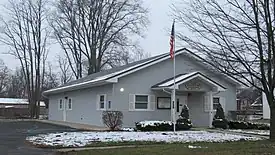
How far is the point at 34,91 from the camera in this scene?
54.0 m

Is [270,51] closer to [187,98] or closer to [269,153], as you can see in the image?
[269,153]

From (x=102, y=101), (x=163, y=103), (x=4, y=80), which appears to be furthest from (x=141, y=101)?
(x=4, y=80)

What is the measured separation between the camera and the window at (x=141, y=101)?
976 inches

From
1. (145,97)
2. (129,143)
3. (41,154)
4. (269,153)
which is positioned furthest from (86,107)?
(269,153)

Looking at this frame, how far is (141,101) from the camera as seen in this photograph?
24.9 metres

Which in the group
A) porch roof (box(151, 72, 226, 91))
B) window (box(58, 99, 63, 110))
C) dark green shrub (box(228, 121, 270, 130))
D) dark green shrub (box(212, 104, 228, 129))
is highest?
porch roof (box(151, 72, 226, 91))

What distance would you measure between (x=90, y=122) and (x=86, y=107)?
1.33 meters

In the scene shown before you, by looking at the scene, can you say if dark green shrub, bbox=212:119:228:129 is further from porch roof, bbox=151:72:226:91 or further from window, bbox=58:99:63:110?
window, bbox=58:99:63:110

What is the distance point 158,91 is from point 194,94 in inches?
107

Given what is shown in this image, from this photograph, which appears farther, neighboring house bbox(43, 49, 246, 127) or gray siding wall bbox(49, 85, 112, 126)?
gray siding wall bbox(49, 85, 112, 126)

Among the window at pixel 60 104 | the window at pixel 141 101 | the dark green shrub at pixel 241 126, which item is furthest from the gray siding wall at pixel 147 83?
the window at pixel 60 104

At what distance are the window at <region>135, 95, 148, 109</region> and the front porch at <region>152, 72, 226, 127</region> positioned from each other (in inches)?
30.9

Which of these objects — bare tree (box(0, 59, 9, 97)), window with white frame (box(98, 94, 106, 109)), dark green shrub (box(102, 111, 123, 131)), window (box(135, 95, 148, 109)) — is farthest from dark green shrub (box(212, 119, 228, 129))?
bare tree (box(0, 59, 9, 97))

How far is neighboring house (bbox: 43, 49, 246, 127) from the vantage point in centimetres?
2425
